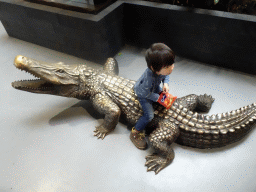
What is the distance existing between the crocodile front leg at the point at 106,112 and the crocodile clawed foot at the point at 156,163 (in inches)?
21.4

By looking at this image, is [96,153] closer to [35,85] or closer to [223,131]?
[35,85]

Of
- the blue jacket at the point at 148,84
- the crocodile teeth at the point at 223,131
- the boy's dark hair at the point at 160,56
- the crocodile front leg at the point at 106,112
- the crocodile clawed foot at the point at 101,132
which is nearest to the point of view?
the boy's dark hair at the point at 160,56

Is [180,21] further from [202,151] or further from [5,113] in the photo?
[5,113]

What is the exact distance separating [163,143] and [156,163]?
Answer: 0.74ft

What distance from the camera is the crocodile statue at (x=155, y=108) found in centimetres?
184

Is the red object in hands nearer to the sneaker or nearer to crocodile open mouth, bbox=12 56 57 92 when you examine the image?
the sneaker

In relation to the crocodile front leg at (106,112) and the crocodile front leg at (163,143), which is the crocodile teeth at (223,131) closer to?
the crocodile front leg at (163,143)

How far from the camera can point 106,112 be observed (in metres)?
2.08

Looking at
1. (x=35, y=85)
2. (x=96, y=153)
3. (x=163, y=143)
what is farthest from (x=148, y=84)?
(x=35, y=85)

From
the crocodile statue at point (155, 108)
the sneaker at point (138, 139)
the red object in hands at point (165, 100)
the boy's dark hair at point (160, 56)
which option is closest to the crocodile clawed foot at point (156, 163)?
the crocodile statue at point (155, 108)

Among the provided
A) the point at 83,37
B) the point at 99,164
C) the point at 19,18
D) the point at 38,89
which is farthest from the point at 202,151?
the point at 19,18

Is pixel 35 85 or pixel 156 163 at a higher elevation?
pixel 35 85

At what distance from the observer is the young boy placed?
4.64 ft

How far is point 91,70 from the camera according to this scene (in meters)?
2.27
